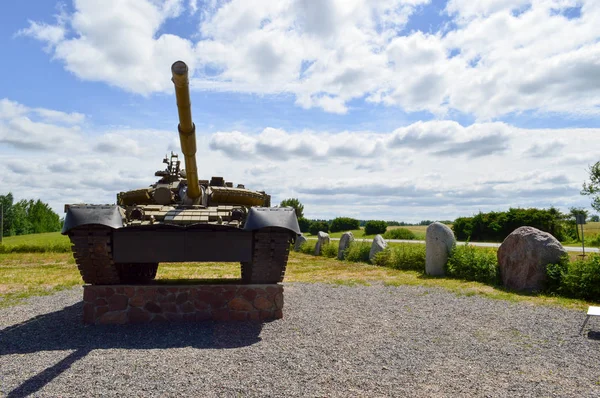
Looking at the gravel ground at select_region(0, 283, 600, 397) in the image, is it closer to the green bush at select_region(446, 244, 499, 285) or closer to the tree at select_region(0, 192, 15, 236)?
the green bush at select_region(446, 244, 499, 285)

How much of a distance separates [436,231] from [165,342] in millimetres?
8892

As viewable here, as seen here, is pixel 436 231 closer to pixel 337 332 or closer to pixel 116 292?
pixel 337 332

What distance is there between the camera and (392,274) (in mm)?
13695

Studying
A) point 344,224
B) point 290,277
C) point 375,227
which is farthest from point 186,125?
point 344,224

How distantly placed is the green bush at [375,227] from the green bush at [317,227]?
6.56m

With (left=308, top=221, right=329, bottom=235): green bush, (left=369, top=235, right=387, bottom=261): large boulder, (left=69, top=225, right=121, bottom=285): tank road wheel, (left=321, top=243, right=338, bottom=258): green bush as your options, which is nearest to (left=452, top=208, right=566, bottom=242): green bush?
(left=321, top=243, right=338, bottom=258): green bush

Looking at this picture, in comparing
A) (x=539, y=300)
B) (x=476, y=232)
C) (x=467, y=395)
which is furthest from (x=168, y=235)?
(x=476, y=232)

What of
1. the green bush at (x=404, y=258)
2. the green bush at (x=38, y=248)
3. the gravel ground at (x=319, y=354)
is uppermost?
the green bush at (x=38, y=248)

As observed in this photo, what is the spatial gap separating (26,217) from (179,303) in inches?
2475

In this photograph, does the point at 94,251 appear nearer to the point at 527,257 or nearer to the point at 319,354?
the point at 319,354

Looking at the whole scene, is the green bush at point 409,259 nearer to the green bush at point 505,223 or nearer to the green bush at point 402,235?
the green bush at point 505,223

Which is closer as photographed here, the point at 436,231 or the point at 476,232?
the point at 436,231

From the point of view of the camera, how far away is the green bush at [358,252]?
1767cm

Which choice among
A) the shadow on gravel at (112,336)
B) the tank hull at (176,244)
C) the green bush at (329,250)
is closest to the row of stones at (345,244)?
the green bush at (329,250)
